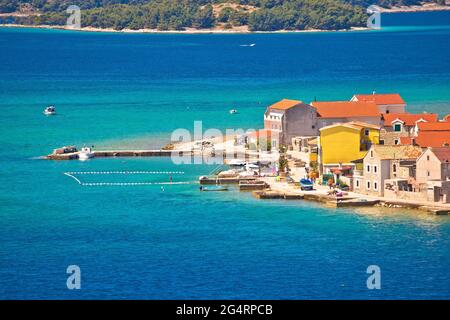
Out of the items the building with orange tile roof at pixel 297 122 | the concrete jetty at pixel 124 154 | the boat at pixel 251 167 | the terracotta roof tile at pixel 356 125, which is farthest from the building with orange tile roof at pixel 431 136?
the concrete jetty at pixel 124 154

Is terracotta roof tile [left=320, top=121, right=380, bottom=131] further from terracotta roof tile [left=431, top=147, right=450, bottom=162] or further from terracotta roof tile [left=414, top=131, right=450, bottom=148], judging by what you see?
terracotta roof tile [left=431, top=147, right=450, bottom=162]

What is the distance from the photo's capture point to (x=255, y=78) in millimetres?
144500

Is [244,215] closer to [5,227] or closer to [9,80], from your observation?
[5,227]

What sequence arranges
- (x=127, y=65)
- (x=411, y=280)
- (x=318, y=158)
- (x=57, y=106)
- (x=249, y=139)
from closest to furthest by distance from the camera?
(x=411, y=280)
(x=318, y=158)
(x=249, y=139)
(x=57, y=106)
(x=127, y=65)

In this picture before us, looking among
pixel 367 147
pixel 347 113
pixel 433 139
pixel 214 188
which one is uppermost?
pixel 347 113

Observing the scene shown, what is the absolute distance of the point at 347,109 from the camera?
78.5 metres

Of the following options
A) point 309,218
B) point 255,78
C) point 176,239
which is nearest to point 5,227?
point 176,239

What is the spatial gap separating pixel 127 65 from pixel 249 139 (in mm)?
94976

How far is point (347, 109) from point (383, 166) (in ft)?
51.4

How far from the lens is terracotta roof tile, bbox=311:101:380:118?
3061 inches

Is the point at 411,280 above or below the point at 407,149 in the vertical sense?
below

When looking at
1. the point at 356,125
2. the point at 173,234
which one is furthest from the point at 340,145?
the point at 173,234

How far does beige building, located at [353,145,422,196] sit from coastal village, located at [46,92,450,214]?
0.16 feet

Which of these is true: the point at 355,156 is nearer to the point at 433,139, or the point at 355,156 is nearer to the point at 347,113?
the point at 433,139
